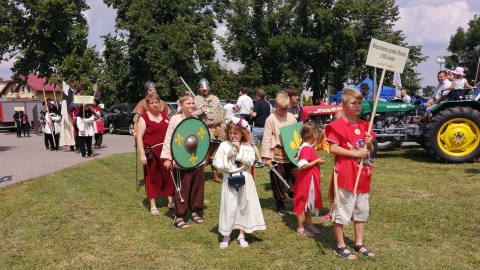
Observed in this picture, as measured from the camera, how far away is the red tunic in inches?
169

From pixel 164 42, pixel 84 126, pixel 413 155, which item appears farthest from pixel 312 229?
pixel 164 42

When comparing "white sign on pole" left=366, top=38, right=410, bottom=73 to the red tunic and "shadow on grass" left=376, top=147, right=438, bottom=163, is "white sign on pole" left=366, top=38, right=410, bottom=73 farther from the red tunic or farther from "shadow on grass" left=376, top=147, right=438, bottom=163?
"shadow on grass" left=376, top=147, right=438, bottom=163

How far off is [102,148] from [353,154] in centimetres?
1271

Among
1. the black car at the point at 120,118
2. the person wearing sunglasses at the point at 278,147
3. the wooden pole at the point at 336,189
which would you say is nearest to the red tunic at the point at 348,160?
the wooden pole at the point at 336,189

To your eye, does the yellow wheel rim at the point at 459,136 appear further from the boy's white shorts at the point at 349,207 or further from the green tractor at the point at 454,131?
the boy's white shorts at the point at 349,207

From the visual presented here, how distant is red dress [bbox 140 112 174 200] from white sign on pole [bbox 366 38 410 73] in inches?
120

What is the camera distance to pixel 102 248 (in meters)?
4.94

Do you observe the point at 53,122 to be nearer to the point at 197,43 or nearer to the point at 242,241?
the point at 242,241

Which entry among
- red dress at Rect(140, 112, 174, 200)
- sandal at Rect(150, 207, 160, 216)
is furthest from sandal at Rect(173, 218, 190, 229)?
red dress at Rect(140, 112, 174, 200)

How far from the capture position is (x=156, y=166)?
Answer: 20.9 ft

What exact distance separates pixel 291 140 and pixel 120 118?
58.9ft

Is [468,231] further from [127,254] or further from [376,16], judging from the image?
[376,16]

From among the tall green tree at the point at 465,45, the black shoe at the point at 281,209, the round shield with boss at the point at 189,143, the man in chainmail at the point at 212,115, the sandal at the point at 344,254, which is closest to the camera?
the sandal at the point at 344,254

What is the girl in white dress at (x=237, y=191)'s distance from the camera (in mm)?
4852
